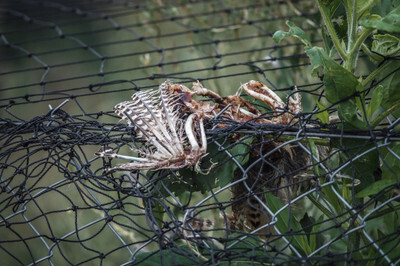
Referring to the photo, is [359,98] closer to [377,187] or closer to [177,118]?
[377,187]

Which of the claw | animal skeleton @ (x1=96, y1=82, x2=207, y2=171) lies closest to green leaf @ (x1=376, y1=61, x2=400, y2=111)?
the claw

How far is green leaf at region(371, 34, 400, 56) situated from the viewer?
0.66m

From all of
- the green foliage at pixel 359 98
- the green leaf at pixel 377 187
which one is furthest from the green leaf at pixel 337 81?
the green leaf at pixel 377 187

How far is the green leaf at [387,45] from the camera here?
2.16ft

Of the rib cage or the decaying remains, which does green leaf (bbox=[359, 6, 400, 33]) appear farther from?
the rib cage

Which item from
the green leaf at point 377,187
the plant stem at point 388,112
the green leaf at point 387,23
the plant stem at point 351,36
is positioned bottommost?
the green leaf at point 377,187

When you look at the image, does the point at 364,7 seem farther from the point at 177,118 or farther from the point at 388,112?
the point at 177,118

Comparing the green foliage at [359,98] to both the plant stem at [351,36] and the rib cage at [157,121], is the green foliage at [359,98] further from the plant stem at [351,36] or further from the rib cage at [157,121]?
the rib cage at [157,121]

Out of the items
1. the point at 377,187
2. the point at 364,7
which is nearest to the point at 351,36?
the point at 364,7

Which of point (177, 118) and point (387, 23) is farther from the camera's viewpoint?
point (177, 118)

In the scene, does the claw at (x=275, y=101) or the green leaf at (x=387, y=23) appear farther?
the claw at (x=275, y=101)

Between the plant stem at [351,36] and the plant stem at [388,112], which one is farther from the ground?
the plant stem at [351,36]

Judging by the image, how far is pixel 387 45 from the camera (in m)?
0.67

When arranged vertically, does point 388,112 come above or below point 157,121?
below
